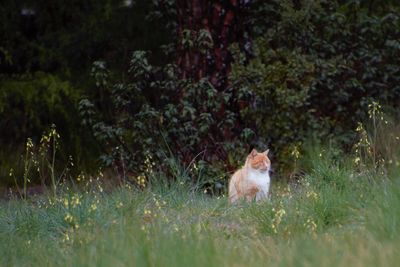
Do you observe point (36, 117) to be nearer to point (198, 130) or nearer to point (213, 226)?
point (198, 130)

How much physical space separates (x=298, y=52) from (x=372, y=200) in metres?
6.26

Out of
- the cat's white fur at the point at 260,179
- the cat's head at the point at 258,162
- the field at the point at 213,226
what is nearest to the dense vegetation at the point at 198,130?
the field at the point at 213,226

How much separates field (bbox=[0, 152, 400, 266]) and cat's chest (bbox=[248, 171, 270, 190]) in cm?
30

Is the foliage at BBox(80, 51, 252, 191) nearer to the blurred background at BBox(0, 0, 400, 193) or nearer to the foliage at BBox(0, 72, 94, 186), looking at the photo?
the blurred background at BBox(0, 0, 400, 193)

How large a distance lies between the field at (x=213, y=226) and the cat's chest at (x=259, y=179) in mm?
299

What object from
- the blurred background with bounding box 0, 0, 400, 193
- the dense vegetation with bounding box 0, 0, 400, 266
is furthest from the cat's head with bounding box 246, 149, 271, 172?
the blurred background with bounding box 0, 0, 400, 193

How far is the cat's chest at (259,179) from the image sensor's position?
10070 mm

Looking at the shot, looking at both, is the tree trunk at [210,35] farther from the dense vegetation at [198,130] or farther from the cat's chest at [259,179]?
the cat's chest at [259,179]

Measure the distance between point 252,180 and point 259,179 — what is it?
0.10 m

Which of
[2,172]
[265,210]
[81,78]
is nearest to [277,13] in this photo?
[81,78]

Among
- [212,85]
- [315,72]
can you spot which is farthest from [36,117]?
[315,72]

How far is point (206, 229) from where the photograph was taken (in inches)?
294

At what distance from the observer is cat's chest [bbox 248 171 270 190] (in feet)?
33.0

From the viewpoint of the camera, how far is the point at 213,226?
8062mm
